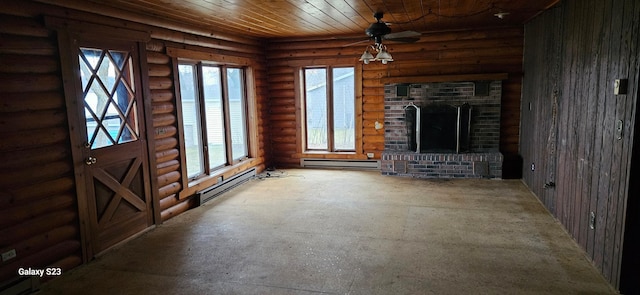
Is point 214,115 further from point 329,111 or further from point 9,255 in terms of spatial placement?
point 9,255

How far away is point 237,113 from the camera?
6.96 metres

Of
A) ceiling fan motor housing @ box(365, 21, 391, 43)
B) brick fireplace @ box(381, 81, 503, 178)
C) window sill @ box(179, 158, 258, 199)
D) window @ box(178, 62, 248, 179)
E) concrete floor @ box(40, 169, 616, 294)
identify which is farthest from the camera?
brick fireplace @ box(381, 81, 503, 178)

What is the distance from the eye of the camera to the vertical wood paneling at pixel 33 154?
10.2ft

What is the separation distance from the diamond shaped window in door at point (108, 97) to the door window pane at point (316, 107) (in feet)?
12.9

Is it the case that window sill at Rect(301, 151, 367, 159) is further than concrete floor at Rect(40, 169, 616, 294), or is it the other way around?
window sill at Rect(301, 151, 367, 159)

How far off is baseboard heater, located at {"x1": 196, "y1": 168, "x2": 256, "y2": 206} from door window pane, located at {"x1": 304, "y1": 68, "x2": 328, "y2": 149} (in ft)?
4.82

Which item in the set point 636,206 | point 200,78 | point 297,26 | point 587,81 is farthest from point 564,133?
point 200,78

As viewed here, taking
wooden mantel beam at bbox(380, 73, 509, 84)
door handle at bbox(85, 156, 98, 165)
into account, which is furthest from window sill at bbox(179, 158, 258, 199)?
wooden mantel beam at bbox(380, 73, 509, 84)

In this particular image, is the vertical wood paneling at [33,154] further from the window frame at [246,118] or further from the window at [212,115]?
the window at [212,115]

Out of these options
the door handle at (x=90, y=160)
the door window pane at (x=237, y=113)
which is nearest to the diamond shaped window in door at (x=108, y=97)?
the door handle at (x=90, y=160)

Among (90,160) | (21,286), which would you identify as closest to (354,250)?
(90,160)

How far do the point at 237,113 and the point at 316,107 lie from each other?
1.65 meters

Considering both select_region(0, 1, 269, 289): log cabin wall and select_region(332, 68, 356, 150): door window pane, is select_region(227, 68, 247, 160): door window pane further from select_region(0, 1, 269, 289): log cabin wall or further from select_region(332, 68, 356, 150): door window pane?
select_region(0, 1, 269, 289): log cabin wall

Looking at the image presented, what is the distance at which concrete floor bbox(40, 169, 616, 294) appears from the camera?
3264mm
